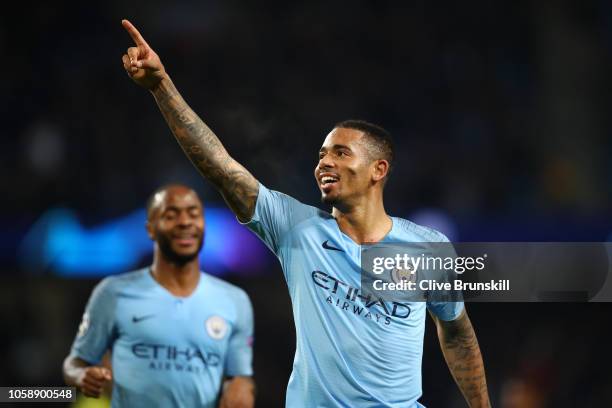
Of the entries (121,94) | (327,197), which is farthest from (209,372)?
(121,94)

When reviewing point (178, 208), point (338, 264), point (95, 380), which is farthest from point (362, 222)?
point (178, 208)

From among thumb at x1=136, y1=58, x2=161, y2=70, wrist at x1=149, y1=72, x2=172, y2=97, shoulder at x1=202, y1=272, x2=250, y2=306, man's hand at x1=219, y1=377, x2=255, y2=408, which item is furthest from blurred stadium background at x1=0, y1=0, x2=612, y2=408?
thumb at x1=136, y1=58, x2=161, y2=70

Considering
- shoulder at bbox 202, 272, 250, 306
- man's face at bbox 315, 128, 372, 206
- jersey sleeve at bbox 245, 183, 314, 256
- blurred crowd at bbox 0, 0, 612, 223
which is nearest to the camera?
jersey sleeve at bbox 245, 183, 314, 256

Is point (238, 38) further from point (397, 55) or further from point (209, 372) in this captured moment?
point (209, 372)

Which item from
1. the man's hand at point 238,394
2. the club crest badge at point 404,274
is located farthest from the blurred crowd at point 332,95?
the club crest badge at point 404,274

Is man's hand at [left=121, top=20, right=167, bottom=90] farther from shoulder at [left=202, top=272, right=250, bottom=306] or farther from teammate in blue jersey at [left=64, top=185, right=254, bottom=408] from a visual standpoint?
shoulder at [left=202, top=272, right=250, bottom=306]

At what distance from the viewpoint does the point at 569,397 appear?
9078 millimetres

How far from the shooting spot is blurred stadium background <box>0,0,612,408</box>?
31.6ft

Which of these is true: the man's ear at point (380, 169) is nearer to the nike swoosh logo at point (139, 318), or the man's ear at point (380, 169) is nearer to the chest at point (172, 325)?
the chest at point (172, 325)

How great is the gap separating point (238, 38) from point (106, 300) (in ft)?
23.7

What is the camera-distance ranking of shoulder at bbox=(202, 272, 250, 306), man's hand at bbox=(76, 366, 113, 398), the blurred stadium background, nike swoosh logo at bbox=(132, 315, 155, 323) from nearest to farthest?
man's hand at bbox=(76, 366, 113, 398)
nike swoosh logo at bbox=(132, 315, 155, 323)
shoulder at bbox=(202, 272, 250, 306)
the blurred stadium background

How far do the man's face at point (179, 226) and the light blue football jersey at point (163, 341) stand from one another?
0.26 metres

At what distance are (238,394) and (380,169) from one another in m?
2.11

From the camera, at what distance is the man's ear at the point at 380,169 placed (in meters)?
4.39
